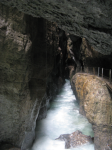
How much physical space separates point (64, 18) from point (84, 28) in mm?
600

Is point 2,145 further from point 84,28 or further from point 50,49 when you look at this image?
point 84,28

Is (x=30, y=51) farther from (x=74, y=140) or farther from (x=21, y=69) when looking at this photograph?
(x=74, y=140)

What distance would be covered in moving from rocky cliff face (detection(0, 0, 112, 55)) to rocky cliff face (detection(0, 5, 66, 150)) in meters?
2.02

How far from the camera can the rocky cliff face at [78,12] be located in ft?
7.83

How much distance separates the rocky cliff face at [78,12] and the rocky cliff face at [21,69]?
2.02 metres

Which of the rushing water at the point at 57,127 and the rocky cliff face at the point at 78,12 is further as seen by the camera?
the rushing water at the point at 57,127

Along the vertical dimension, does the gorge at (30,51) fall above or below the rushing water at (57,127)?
above

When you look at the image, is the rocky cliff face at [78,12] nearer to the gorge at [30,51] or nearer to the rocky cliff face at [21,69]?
the gorge at [30,51]

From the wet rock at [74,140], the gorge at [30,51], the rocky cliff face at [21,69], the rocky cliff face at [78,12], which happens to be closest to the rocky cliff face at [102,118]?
the gorge at [30,51]

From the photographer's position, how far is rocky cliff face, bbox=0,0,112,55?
7.83 ft

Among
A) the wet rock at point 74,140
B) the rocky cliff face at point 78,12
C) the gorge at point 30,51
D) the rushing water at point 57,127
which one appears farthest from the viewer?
the rushing water at point 57,127

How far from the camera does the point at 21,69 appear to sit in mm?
5758

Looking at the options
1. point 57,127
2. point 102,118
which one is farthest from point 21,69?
point 57,127

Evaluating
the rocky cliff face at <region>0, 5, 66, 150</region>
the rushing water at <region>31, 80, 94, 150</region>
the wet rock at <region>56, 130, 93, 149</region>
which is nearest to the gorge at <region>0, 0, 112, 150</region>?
the rocky cliff face at <region>0, 5, 66, 150</region>
